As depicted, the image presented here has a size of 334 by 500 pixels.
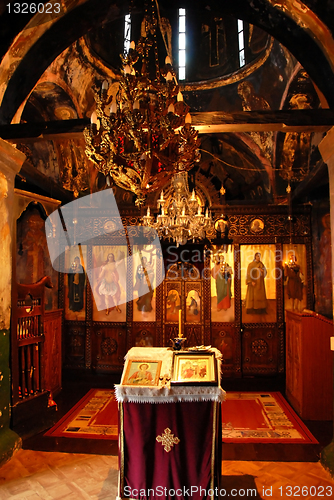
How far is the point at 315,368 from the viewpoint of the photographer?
6.21m

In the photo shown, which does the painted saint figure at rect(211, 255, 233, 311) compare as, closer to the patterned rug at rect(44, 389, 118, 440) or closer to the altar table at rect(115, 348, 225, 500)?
the patterned rug at rect(44, 389, 118, 440)

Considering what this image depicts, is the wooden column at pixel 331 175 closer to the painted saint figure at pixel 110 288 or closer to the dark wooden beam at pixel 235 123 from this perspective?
the dark wooden beam at pixel 235 123

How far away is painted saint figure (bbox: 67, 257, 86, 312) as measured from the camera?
9.00 m

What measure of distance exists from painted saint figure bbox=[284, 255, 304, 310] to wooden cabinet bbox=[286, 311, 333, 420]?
2.01 meters

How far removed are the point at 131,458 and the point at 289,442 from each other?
117 inches

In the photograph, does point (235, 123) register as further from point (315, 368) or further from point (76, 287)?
point (76, 287)

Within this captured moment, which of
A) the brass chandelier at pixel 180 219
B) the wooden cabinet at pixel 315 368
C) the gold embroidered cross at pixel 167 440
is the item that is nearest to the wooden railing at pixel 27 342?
the brass chandelier at pixel 180 219

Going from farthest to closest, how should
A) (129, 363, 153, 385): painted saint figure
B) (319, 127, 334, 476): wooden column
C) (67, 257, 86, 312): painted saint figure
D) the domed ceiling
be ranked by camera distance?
1. (67, 257, 86, 312): painted saint figure
2. the domed ceiling
3. (319, 127, 334, 476): wooden column
4. (129, 363, 153, 385): painted saint figure

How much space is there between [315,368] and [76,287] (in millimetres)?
6057

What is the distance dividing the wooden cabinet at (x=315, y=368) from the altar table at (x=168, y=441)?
11.3 ft

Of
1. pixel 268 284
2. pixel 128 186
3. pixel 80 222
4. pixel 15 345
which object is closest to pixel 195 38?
pixel 80 222

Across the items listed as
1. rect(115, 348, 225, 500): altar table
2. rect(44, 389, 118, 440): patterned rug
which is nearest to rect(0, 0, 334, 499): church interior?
rect(44, 389, 118, 440): patterned rug

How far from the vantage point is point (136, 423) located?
3.46m

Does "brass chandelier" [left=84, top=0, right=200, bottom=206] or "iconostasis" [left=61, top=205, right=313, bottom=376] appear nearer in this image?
"brass chandelier" [left=84, top=0, right=200, bottom=206]
